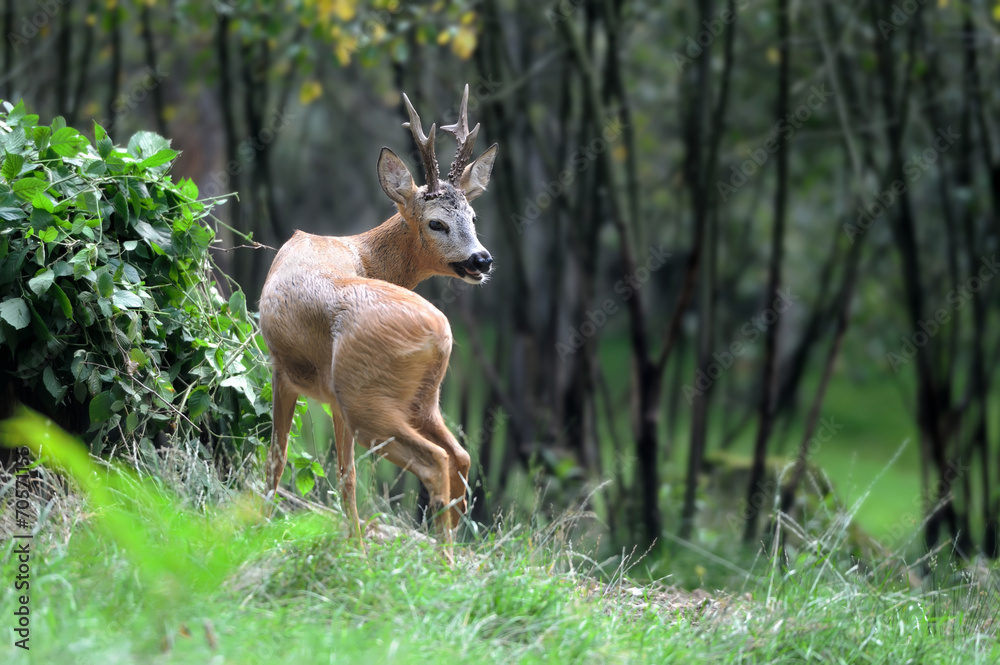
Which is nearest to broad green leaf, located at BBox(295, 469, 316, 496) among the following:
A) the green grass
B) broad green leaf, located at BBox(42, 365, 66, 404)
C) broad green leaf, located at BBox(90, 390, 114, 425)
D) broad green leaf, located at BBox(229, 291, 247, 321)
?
the green grass

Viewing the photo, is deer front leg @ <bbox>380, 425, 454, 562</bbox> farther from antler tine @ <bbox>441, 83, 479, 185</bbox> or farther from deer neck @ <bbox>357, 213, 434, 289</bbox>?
antler tine @ <bbox>441, 83, 479, 185</bbox>

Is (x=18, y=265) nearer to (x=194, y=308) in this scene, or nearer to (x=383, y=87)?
(x=194, y=308)

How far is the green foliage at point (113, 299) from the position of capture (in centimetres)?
427

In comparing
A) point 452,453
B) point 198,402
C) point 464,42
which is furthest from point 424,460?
point 464,42

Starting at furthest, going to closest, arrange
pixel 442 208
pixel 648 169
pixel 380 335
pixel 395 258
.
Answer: pixel 648 169 → pixel 395 258 → pixel 442 208 → pixel 380 335

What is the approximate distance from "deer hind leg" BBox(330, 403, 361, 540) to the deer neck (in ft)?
2.00

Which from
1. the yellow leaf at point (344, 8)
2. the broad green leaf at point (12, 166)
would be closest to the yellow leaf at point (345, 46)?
the yellow leaf at point (344, 8)

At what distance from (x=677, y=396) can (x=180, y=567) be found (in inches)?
397

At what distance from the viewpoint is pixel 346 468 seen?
420 cm

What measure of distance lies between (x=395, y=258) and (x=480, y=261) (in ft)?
1.45

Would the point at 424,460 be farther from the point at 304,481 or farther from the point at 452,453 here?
the point at 304,481

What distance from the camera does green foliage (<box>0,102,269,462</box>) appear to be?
168 inches

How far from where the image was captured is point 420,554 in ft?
11.9

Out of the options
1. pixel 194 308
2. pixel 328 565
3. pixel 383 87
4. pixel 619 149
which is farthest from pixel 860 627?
pixel 383 87
